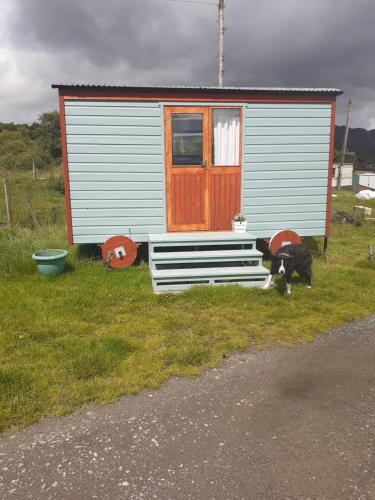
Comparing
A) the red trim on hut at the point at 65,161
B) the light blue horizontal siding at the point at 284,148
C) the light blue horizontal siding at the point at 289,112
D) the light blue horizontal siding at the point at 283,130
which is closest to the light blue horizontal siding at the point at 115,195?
the red trim on hut at the point at 65,161

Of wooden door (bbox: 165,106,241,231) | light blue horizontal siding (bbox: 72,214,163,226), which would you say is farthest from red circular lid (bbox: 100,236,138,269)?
wooden door (bbox: 165,106,241,231)

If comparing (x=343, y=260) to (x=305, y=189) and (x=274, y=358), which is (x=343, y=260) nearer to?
(x=305, y=189)

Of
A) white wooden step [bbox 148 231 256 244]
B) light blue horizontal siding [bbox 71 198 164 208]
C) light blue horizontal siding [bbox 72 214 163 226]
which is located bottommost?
white wooden step [bbox 148 231 256 244]

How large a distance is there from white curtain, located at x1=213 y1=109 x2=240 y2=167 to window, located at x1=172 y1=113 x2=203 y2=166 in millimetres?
295

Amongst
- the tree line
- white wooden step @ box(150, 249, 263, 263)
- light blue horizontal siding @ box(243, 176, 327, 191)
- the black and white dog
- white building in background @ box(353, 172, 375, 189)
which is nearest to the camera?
the black and white dog

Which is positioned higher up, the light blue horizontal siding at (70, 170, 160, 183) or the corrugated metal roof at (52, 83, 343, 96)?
the corrugated metal roof at (52, 83, 343, 96)

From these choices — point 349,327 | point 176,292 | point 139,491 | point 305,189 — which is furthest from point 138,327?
point 305,189

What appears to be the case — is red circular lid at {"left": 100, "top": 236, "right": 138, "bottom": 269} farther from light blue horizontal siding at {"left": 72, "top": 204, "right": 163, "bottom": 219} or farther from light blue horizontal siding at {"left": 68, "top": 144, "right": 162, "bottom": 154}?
light blue horizontal siding at {"left": 68, "top": 144, "right": 162, "bottom": 154}

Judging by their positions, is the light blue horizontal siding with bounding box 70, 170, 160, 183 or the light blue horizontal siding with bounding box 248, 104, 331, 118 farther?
the light blue horizontal siding with bounding box 248, 104, 331, 118

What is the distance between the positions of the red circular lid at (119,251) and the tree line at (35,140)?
26.5 m

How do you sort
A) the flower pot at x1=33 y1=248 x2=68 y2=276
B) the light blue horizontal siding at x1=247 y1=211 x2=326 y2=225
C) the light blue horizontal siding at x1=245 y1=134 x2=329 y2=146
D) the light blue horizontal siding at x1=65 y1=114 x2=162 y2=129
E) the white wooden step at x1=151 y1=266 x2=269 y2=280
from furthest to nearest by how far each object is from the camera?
1. the light blue horizontal siding at x1=247 y1=211 x2=326 y2=225
2. the light blue horizontal siding at x1=245 y1=134 x2=329 y2=146
3. the light blue horizontal siding at x1=65 y1=114 x2=162 y2=129
4. the flower pot at x1=33 y1=248 x2=68 y2=276
5. the white wooden step at x1=151 y1=266 x2=269 y2=280

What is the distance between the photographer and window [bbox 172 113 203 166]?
671cm

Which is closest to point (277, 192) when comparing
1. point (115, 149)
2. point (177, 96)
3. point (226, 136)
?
point (226, 136)

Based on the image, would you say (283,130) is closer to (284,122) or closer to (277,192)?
(284,122)
